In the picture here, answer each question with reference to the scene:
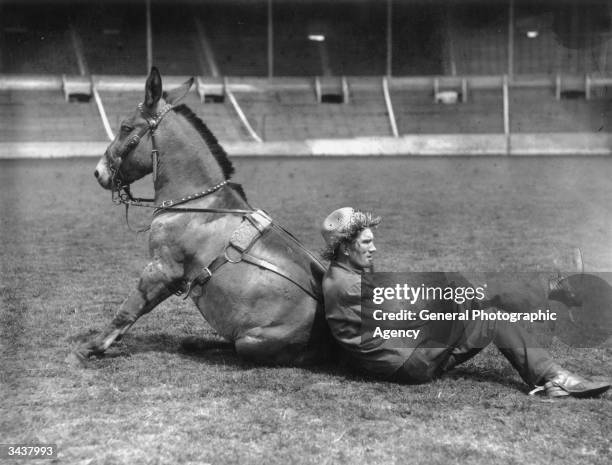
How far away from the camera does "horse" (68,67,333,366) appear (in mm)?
5645

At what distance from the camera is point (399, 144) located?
2944cm

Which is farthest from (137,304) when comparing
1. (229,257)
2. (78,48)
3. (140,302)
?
(78,48)

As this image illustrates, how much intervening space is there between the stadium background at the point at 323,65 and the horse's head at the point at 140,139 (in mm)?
23610

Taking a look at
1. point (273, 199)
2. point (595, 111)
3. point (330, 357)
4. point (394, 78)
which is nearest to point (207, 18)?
point (394, 78)

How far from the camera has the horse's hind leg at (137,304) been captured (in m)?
5.87

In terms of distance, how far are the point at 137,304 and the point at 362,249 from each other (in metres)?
1.87

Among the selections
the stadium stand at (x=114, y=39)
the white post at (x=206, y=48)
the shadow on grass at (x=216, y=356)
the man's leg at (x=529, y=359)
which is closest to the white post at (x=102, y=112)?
the stadium stand at (x=114, y=39)

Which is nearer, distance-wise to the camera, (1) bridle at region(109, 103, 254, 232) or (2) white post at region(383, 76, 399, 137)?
Result: (1) bridle at region(109, 103, 254, 232)

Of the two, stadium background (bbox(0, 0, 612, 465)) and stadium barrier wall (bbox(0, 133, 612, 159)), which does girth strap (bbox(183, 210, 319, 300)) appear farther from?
stadium barrier wall (bbox(0, 133, 612, 159))

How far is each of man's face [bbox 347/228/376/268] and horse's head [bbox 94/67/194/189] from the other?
1.87 meters

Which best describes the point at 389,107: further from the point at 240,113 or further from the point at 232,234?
the point at 232,234

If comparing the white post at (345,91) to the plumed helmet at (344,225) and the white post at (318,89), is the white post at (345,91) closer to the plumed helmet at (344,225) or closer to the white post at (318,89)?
the white post at (318,89)

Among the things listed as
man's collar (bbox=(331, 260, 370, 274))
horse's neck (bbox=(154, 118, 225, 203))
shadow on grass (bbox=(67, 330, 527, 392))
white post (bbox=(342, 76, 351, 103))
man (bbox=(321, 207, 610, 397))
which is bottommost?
shadow on grass (bbox=(67, 330, 527, 392))

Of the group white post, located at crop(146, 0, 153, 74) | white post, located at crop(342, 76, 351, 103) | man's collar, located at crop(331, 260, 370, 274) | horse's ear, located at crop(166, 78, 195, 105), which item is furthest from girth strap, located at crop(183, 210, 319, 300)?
white post, located at crop(146, 0, 153, 74)
